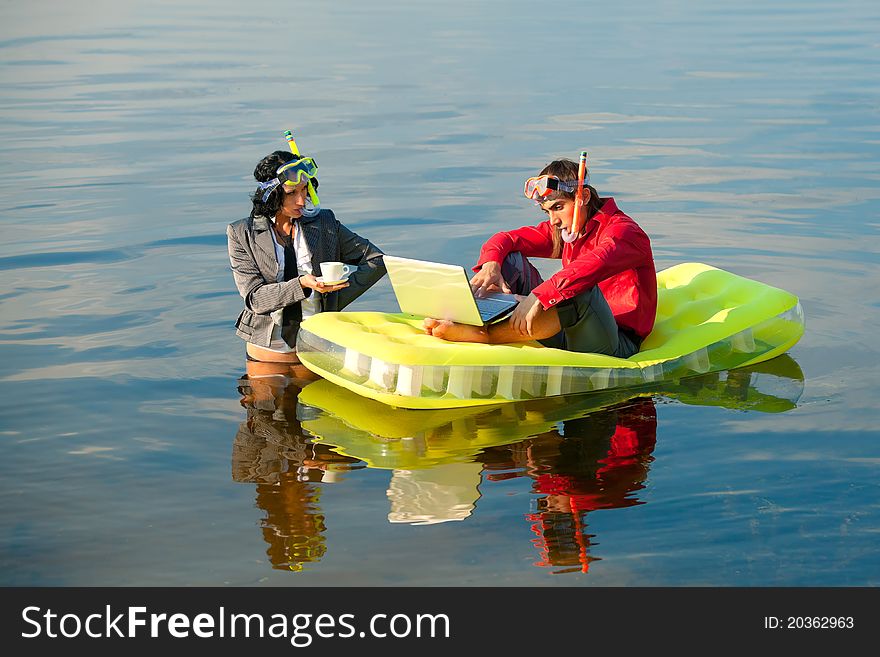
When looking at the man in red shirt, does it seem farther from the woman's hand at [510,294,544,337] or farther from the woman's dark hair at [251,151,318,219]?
the woman's dark hair at [251,151,318,219]

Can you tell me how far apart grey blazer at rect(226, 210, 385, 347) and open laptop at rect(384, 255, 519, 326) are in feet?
1.13

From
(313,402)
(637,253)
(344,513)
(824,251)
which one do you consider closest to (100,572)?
(344,513)

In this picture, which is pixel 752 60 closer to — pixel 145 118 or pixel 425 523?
pixel 145 118

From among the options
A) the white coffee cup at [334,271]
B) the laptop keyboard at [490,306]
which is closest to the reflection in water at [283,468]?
the white coffee cup at [334,271]

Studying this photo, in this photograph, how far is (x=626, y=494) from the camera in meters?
5.30

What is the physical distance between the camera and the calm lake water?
15.9 ft

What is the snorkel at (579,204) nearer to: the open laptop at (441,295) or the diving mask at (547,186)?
the diving mask at (547,186)

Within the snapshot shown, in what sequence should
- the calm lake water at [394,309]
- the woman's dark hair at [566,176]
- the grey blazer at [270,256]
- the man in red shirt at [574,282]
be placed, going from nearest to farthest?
1. the calm lake water at [394,309]
2. the man in red shirt at [574,282]
3. the woman's dark hair at [566,176]
4. the grey blazer at [270,256]

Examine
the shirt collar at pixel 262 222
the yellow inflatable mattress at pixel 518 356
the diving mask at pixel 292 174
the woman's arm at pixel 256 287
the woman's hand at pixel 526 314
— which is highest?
the diving mask at pixel 292 174

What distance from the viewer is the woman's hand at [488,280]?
6.61 meters

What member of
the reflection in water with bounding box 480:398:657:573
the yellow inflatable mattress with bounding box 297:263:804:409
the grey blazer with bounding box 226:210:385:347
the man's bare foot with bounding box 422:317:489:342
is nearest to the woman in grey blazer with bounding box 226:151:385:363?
the grey blazer with bounding box 226:210:385:347

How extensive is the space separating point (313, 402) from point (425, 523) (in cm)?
172

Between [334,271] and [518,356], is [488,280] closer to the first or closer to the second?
[518,356]

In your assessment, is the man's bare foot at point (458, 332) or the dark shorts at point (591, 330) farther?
the man's bare foot at point (458, 332)
